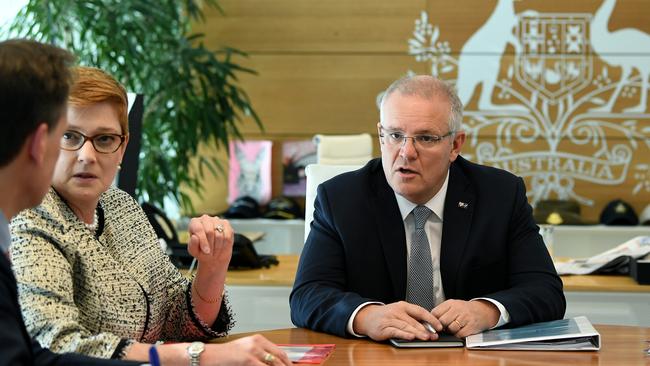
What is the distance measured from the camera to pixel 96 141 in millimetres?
2311

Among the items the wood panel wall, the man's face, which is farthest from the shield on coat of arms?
the man's face

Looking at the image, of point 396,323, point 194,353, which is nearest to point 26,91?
point 194,353

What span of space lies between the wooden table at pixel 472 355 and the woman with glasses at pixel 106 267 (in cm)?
18

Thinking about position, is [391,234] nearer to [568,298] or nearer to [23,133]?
[568,298]

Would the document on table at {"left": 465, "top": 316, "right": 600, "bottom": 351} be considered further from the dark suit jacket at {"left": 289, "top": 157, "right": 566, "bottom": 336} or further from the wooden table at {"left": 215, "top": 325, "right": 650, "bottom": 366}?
the dark suit jacket at {"left": 289, "top": 157, "right": 566, "bottom": 336}

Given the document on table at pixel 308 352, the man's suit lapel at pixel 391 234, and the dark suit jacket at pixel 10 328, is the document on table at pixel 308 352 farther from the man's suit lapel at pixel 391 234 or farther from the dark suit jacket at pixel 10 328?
the dark suit jacket at pixel 10 328

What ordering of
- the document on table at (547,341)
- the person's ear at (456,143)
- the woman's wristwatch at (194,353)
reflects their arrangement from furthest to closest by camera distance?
the person's ear at (456,143) → the document on table at (547,341) → the woman's wristwatch at (194,353)

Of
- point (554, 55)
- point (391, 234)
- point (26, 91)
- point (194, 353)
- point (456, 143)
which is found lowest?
point (194, 353)

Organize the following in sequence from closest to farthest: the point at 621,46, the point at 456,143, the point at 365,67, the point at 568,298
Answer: the point at 456,143, the point at 568,298, the point at 621,46, the point at 365,67

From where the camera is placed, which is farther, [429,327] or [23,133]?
[429,327]

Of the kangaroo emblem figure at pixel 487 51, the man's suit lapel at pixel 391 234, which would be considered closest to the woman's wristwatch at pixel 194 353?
the man's suit lapel at pixel 391 234

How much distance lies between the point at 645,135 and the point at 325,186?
15.0 ft

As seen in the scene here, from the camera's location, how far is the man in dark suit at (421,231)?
9.37 feet

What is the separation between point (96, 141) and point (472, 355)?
3.26 ft
